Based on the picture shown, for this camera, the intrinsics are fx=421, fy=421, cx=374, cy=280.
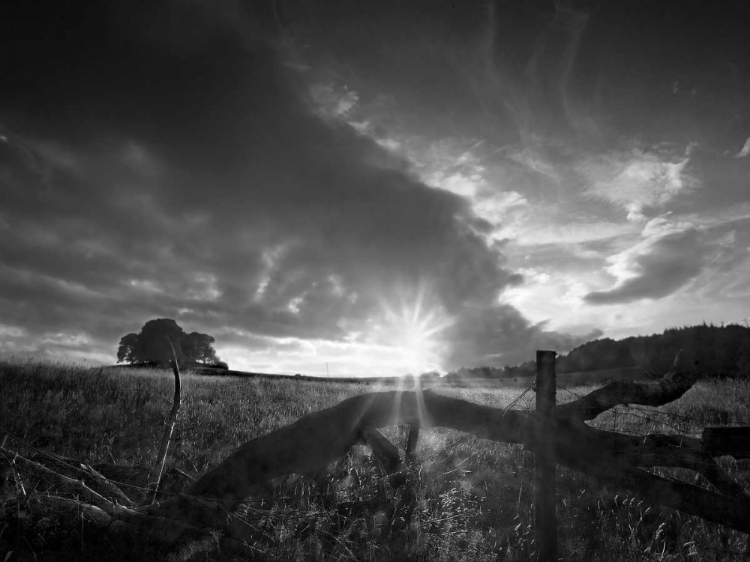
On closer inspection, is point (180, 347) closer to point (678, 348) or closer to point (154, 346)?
point (154, 346)

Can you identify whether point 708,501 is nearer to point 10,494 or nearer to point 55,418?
point 10,494

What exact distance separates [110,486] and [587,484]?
7673 millimetres

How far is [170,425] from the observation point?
18.0ft

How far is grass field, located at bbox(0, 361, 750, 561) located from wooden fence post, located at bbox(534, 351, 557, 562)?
398 millimetres

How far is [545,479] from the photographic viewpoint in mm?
4930

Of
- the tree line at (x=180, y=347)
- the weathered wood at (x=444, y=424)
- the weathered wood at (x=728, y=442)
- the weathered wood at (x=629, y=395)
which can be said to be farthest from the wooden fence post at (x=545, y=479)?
the tree line at (x=180, y=347)

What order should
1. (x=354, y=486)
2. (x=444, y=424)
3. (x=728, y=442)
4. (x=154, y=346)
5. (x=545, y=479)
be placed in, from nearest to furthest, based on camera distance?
(x=728, y=442)
(x=545, y=479)
(x=444, y=424)
(x=354, y=486)
(x=154, y=346)

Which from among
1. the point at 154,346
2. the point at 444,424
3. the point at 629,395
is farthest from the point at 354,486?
the point at 154,346

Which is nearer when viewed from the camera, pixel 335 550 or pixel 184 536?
pixel 184 536

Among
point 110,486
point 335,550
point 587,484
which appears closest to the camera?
point 335,550

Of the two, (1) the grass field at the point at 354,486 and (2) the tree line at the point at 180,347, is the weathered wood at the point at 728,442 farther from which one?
(2) the tree line at the point at 180,347

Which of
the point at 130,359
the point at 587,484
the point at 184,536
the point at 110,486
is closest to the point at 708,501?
the point at 587,484

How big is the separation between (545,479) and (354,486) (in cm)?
270

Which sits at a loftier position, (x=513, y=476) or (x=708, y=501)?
(x=708, y=501)
